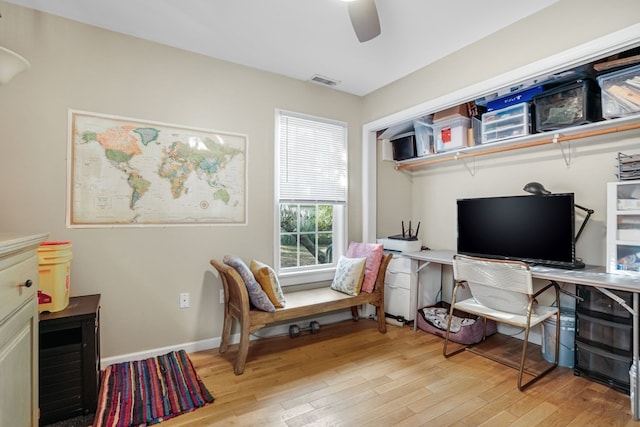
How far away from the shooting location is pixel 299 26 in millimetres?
2342

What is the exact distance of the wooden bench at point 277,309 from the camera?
2312 mm

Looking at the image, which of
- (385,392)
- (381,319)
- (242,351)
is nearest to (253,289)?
(242,351)

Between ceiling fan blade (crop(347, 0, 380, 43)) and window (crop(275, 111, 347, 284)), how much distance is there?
1.41 meters

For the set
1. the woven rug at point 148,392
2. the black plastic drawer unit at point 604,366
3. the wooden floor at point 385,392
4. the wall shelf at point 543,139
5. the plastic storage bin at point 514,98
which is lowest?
the wooden floor at point 385,392

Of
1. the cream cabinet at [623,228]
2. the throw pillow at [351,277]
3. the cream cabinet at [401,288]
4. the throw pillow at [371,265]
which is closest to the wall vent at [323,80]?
the throw pillow at [371,265]

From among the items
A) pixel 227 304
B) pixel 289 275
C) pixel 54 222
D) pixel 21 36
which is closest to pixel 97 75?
pixel 21 36

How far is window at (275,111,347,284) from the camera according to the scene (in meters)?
3.17

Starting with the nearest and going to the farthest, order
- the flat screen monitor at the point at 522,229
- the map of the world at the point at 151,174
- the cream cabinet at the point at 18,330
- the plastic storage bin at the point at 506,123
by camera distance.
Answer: the cream cabinet at the point at 18,330
the map of the world at the point at 151,174
the flat screen monitor at the point at 522,229
the plastic storage bin at the point at 506,123

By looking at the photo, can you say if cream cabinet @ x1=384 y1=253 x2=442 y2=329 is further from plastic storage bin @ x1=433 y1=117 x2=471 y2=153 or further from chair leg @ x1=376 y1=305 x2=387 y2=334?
plastic storage bin @ x1=433 y1=117 x2=471 y2=153

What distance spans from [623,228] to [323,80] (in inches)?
109

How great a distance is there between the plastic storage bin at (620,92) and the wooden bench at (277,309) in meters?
1.99

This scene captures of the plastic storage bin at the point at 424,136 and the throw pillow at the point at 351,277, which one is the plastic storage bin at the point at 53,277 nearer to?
the throw pillow at the point at 351,277

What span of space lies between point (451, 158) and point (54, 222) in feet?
11.6

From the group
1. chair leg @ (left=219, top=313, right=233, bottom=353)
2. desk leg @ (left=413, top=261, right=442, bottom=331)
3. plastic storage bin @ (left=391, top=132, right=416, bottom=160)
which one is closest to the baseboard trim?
chair leg @ (left=219, top=313, right=233, bottom=353)
